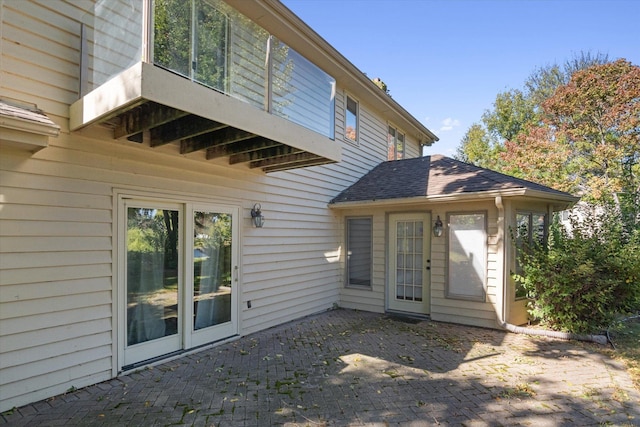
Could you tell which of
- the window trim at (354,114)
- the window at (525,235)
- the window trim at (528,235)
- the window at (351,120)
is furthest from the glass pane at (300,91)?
the window at (525,235)

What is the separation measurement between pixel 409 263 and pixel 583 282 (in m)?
2.91

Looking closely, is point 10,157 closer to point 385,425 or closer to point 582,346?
point 385,425

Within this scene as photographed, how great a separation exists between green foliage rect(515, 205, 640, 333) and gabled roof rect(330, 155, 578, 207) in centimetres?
111

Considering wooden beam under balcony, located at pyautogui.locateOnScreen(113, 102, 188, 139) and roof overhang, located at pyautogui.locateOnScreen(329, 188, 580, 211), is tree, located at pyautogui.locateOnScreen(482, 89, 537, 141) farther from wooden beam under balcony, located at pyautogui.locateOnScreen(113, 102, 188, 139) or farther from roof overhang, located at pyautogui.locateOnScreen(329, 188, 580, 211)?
wooden beam under balcony, located at pyautogui.locateOnScreen(113, 102, 188, 139)

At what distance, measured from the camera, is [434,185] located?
22.3 feet

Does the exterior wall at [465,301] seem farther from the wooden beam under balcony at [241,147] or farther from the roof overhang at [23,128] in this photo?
the roof overhang at [23,128]

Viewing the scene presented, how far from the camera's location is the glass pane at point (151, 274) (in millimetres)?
4062

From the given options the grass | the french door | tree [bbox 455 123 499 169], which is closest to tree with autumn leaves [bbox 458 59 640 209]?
the grass

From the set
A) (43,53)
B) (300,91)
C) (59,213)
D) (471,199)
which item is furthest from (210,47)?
(471,199)

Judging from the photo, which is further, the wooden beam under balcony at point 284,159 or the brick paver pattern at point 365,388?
the wooden beam under balcony at point 284,159

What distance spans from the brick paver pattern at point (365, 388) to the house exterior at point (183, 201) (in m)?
0.48

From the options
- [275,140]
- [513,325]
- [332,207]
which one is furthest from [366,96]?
[513,325]

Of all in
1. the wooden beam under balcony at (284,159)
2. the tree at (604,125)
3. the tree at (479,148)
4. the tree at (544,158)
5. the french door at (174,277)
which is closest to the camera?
the french door at (174,277)

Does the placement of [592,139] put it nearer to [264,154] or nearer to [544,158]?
[544,158]
